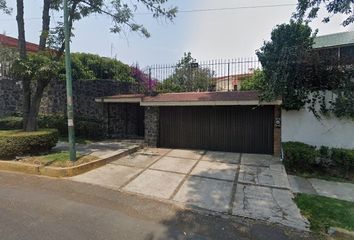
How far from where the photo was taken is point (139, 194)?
5.83 meters

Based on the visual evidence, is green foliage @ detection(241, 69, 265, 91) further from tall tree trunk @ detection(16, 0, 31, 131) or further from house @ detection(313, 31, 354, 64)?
tall tree trunk @ detection(16, 0, 31, 131)

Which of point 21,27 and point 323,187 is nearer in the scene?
point 323,187

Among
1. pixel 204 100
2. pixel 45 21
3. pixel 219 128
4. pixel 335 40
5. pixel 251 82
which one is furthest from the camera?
pixel 335 40

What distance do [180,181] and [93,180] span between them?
2.18 meters

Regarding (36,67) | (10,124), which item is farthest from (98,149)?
(10,124)

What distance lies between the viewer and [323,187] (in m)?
6.98

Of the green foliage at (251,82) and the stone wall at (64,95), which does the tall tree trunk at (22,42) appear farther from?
the green foliage at (251,82)

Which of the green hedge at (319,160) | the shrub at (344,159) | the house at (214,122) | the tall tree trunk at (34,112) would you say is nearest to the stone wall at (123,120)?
the house at (214,122)

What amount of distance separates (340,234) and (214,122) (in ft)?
22.3

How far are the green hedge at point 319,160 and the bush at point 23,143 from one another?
7556 millimetres

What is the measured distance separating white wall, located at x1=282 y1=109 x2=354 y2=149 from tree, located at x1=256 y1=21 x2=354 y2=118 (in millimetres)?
295

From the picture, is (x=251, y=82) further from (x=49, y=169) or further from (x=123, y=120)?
(x=49, y=169)

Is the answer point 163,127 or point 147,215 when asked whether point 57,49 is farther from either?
point 147,215

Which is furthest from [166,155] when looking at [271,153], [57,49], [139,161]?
[57,49]
